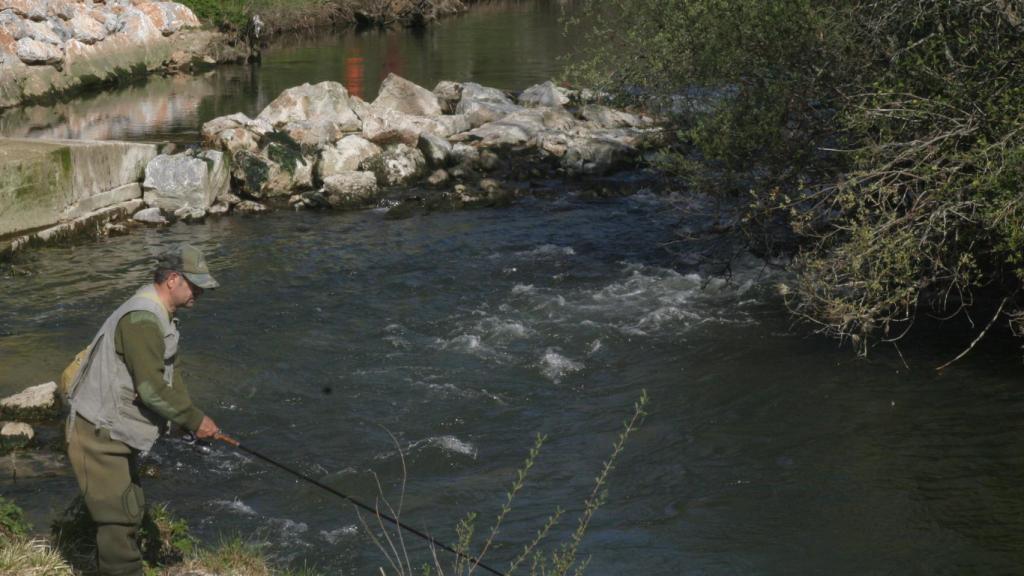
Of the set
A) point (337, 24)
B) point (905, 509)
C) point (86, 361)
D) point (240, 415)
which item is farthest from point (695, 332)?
point (337, 24)

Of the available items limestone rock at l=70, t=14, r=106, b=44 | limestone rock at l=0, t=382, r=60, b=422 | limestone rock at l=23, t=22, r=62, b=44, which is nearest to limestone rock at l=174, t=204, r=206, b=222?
limestone rock at l=0, t=382, r=60, b=422

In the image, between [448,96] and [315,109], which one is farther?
[448,96]

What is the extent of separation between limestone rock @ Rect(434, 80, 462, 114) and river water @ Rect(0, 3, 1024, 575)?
24.4 ft

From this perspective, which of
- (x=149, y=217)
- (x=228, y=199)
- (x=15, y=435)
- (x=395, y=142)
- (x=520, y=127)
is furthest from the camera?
(x=520, y=127)

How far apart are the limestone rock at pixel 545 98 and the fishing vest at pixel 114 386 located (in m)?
17.1

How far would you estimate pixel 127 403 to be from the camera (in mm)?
5457

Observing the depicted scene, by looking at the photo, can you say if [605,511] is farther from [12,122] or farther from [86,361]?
[12,122]

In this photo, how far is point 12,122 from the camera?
2325 cm

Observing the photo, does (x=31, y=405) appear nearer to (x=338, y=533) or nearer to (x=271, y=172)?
(x=338, y=533)

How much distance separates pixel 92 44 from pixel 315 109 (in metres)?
11.8

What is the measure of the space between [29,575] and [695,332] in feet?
24.2

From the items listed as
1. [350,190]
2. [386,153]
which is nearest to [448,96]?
[386,153]

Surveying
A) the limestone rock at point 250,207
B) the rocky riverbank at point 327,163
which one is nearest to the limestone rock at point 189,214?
the rocky riverbank at point 327,163

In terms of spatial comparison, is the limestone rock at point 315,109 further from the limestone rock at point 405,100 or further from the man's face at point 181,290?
the man's face at point 181,290
